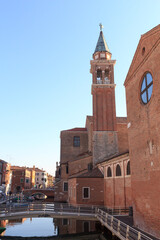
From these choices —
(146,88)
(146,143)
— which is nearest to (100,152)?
(146,143)

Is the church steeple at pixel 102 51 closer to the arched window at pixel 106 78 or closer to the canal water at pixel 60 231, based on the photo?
the arched window at pixel 106 78

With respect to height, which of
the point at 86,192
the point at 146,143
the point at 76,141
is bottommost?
the point at 86,192

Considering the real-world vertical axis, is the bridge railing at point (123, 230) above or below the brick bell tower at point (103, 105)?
below

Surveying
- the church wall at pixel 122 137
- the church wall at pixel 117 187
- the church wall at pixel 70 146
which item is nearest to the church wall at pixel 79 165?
the church wall at pixel 70 146

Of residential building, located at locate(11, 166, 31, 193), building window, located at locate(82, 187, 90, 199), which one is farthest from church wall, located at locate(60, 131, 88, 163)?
residential building, located at locate(11, 166, 31, 193)

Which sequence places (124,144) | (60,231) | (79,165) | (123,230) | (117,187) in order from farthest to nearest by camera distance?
(124,144) < (79,165) < (117,187) < (60,231) < (123,230)

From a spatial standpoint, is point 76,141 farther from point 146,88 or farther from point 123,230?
point 146,88

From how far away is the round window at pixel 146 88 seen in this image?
13.0 metres

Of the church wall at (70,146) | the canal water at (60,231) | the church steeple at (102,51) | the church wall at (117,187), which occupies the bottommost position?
the canal water at (60,231)

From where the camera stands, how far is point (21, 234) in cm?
2098

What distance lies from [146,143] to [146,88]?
3.59 metres

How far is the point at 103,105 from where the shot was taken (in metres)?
38.1

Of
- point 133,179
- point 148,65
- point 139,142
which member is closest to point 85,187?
point 133,179

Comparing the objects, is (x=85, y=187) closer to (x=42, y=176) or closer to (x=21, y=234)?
(x=21, y=234)
